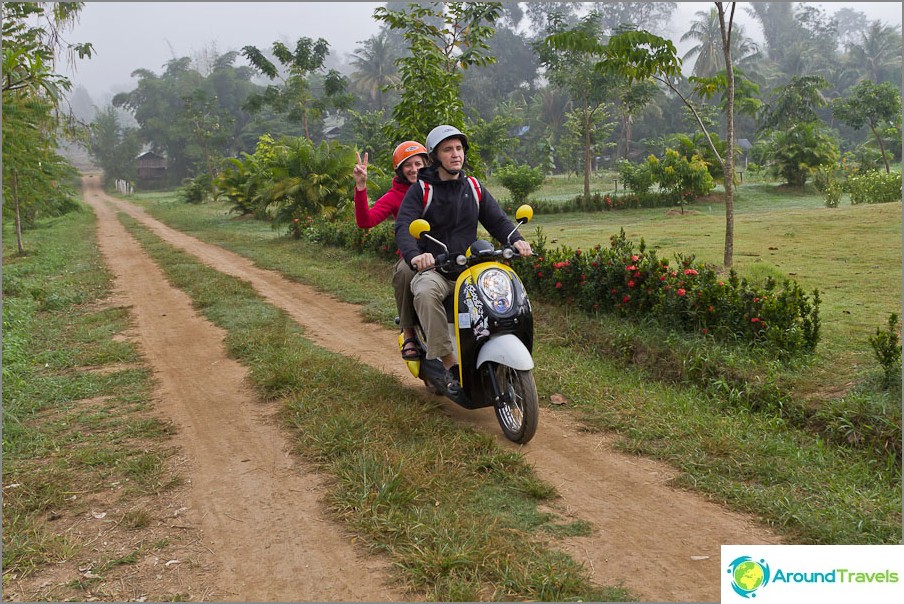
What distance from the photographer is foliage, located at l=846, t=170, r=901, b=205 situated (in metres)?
16.0

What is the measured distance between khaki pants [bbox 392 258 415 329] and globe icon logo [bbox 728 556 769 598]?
2782 millimetres

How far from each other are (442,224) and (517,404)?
131 centimetres

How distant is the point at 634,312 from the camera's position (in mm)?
6395

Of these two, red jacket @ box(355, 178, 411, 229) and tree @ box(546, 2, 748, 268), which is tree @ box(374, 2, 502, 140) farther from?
red jacket @ box(355, 178, 411, 229)

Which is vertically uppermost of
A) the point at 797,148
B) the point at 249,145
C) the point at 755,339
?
the point at 249,145

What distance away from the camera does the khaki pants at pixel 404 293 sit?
4914 millimetres

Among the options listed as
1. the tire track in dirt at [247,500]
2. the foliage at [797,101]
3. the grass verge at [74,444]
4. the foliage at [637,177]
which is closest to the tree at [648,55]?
the tire track in dirt at [247,500]

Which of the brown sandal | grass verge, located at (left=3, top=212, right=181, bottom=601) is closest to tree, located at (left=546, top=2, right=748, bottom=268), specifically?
the brown sandal

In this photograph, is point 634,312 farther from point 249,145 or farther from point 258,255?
point 249,145

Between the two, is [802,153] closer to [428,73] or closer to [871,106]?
[871,106]

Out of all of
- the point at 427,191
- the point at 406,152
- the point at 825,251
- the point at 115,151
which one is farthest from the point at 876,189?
the point at 115,151

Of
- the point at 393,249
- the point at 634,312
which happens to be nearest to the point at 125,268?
the point at 393,249

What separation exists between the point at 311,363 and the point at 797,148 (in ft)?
70.3

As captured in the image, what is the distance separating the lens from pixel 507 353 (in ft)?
13.5
